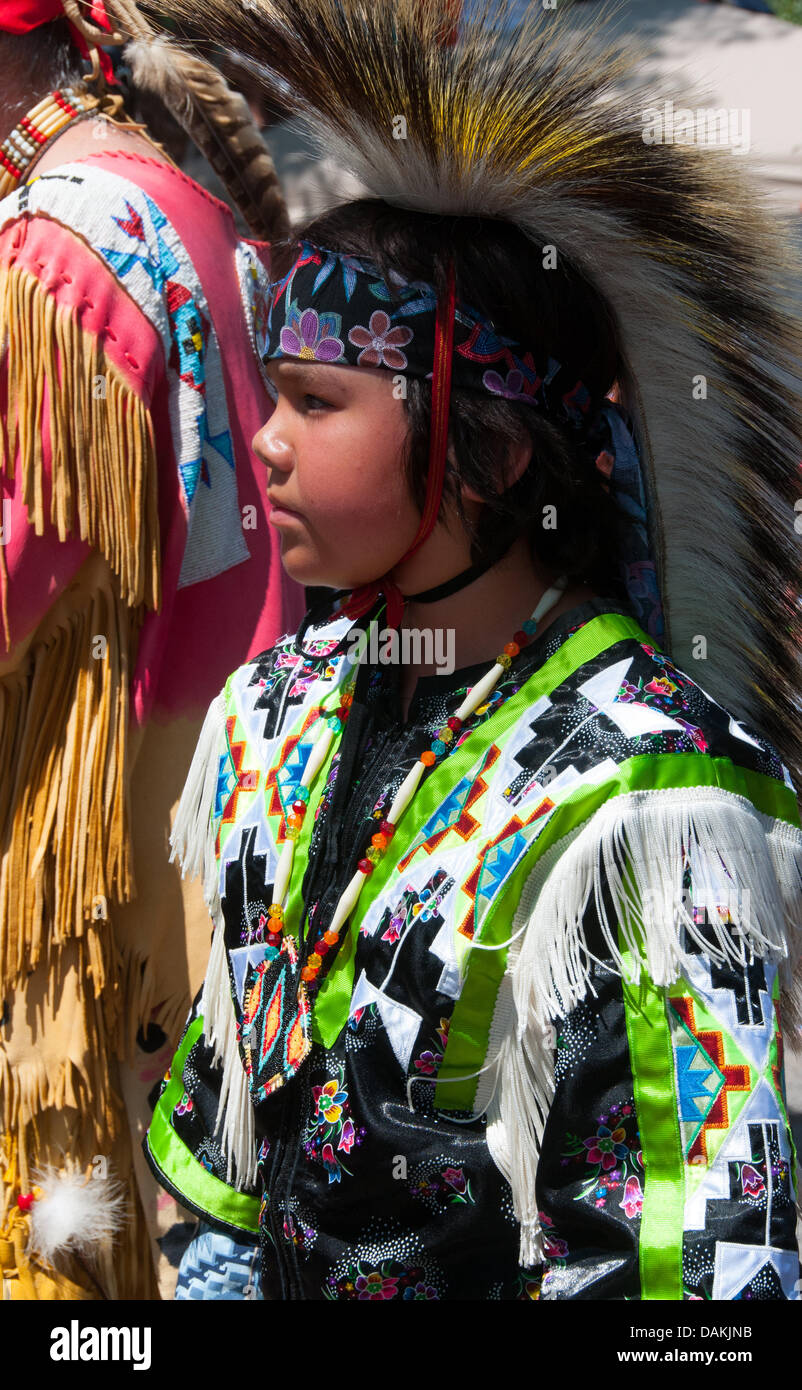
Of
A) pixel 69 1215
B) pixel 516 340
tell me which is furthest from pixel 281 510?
pixel 69 1215

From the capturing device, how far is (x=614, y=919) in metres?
1.13

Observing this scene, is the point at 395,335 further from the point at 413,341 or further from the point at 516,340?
the point at 516,340

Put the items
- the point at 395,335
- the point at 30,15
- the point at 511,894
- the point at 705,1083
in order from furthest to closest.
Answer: the point at 30,15, the point at 395,335, the point at 511,894, the point at 705,1083

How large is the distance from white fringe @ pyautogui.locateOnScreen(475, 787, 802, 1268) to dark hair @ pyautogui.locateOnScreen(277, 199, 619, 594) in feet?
1.08

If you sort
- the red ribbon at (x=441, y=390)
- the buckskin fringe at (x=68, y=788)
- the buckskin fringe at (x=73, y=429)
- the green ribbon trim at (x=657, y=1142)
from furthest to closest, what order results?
the buckskin fringe at (x=68, y=788)
the buckskin fringe at (x=73, y=429)
the red ribbon at (x=441, y=390)
the green ribbon trim at (x=657, y=1142)

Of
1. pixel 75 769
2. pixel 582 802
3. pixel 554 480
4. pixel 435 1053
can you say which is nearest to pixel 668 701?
pixel 582 802

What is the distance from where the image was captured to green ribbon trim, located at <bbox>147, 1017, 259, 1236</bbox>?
1474mm

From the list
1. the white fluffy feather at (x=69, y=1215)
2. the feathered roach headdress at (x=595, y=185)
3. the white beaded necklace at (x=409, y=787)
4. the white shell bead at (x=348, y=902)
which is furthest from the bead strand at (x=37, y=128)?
the white fluffy feather at (x=69, y=1215)

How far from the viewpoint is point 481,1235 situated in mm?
1212

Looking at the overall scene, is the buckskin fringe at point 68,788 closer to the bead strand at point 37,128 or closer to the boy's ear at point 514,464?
the bead strand at point 37,128

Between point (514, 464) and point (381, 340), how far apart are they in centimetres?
18

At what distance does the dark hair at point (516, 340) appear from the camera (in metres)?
1.27

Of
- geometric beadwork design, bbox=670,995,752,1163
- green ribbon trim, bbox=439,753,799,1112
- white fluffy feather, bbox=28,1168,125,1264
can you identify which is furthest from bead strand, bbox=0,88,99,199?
geometric beadwork design, bbox=670,995,752,1163

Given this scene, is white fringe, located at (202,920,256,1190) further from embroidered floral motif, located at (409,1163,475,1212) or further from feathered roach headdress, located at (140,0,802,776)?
feathered roach headdress, located at (140,0,802,776)
